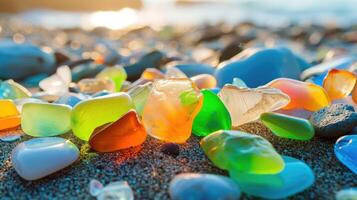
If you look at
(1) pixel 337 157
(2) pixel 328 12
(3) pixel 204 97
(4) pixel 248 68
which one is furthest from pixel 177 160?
(2) pixel 328 12

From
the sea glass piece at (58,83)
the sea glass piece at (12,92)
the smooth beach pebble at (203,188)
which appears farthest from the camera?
the sea glass piece at (58,83)

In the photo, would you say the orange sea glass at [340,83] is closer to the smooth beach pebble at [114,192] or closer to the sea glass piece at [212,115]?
the sea glass piece at [212,115]

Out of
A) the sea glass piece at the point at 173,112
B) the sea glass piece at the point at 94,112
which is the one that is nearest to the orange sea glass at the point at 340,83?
the sea glass piece at the point at 173,112

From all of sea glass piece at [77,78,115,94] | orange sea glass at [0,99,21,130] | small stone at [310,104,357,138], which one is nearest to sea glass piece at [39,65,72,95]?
sea glass piece at [77,78,115,94]

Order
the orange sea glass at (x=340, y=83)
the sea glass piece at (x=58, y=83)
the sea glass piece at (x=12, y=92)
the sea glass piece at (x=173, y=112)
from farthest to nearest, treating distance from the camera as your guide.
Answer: the sea glass piece at (x=58, y=83)
the sea glass piece at (x=12, y=92)
the orange sea glass at (x=340, y=83)
the sea glass piece at (x=173, y=112)

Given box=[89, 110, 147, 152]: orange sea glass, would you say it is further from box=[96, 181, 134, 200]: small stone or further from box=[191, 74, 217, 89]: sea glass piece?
box=[191, 74, 217, 89]: sea glass piece

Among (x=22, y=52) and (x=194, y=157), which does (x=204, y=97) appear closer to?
(x=194, y=157)
